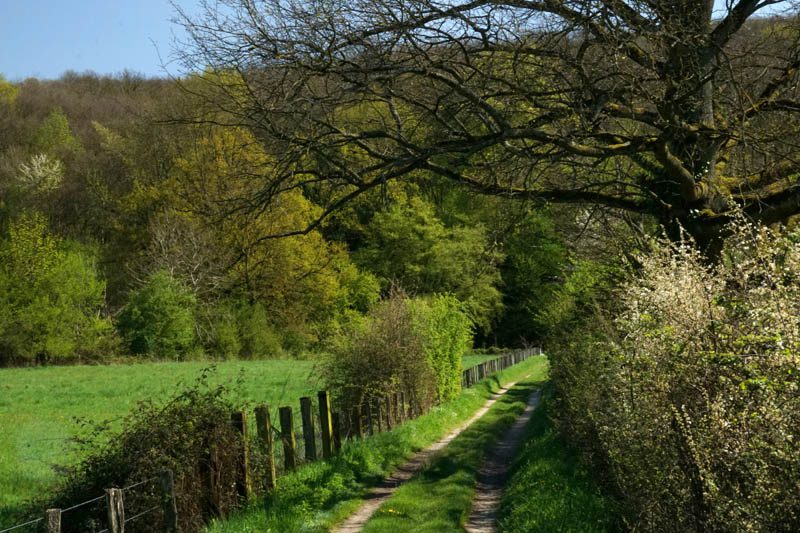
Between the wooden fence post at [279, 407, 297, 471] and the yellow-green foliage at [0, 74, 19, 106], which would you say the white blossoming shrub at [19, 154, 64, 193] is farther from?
the wooden fence post at [279, 407, 297, 471]

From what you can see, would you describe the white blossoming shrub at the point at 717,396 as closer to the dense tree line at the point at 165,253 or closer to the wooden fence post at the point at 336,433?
the wooden fence post at the point at 336,433

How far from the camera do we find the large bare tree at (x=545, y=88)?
31.2 feet

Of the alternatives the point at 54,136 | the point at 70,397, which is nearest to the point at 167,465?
the point at 70,397

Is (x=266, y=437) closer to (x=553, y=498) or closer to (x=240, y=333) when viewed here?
(x=553, y=498)

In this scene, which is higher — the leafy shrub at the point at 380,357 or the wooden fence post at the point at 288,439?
the leafy shrub at the point at 380,357

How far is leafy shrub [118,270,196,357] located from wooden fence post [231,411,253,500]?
3873cm

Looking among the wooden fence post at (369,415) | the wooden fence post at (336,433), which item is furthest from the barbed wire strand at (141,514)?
the wooden fence post at (369,415)

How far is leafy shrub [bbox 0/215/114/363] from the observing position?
46.9 metres

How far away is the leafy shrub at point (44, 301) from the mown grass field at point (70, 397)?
3.89m

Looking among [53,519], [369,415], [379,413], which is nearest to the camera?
[53,519]

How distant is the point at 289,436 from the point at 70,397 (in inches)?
783

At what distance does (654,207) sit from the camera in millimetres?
11414

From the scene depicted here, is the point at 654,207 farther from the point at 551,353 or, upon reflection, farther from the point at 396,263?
the point at 396,263

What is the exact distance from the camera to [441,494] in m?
12.1
